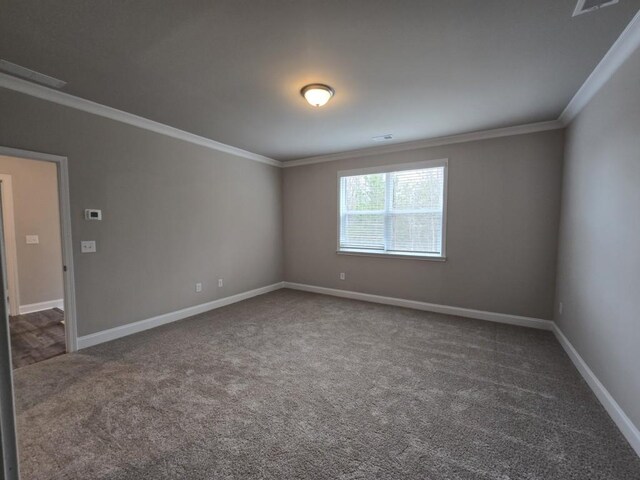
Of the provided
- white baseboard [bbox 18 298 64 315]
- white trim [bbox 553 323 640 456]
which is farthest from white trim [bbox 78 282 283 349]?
white trim [bbox 553 323 640 456]

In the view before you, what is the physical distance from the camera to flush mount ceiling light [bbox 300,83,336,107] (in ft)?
8.65

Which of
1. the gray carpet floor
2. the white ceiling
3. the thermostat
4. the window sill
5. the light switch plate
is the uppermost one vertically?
the white ceiling

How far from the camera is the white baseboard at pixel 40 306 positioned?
4504mm

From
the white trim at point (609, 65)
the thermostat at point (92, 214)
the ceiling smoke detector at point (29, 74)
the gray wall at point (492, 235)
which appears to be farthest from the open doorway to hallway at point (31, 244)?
the white trim at point (609, 65)

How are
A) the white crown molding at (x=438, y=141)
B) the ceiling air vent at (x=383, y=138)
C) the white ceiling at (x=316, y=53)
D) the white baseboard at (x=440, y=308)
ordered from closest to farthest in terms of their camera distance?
the white ceiling at (x=316, y=53)
the white crown molding at (x=438, y=141)
the white baseboard at (x=440, y=308)
the ceiling air vent at (x=383, y=138)

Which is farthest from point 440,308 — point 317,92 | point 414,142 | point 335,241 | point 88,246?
point 88,246

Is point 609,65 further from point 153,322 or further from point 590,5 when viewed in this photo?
point 153,322

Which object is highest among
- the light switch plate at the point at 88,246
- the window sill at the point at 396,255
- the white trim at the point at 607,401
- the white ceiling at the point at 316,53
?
the white ceiling at the point at 316,53

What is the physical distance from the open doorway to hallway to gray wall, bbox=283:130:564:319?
492cm

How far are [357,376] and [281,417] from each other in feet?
2.70

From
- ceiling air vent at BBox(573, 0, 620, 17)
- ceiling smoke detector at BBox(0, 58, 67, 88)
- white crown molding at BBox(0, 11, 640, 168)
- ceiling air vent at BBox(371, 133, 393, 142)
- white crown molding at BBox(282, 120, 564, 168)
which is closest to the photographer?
ceiling air vent at BBox(573, 0, 620, 17)

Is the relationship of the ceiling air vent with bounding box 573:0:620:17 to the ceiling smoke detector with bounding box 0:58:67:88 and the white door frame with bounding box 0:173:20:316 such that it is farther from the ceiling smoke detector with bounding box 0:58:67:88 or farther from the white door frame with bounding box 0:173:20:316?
the white door frame with bounding box 0:173:20:316

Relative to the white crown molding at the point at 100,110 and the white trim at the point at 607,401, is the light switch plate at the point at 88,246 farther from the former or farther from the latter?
the white trim at the point at 607,401

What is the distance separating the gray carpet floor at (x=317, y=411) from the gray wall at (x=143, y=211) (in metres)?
0.68
